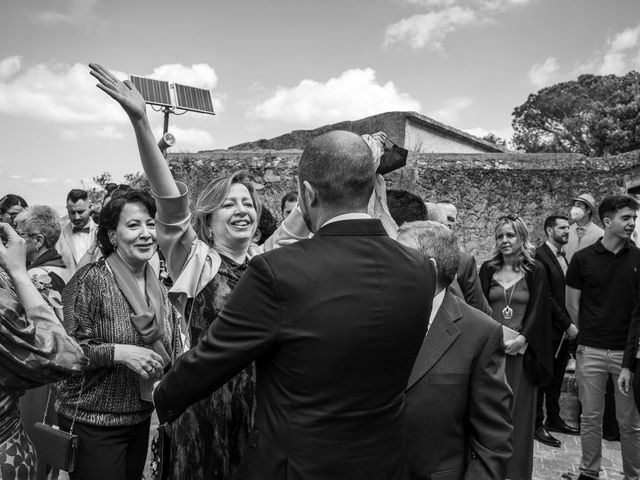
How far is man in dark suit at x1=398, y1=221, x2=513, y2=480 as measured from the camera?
214 cm

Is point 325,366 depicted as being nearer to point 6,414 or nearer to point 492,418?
point 492,418

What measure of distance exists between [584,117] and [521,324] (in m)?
31.3

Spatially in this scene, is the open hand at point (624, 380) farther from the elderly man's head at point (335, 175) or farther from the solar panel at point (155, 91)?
the solar panel at point (155, 91)

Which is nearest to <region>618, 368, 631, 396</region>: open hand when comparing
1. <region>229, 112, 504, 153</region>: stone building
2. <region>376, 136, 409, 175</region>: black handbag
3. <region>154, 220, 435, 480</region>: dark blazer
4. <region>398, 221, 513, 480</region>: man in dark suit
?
<region>398, 221, 513, 480</region>: man in dark suit

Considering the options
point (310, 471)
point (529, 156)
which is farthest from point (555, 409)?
point (310, 471)

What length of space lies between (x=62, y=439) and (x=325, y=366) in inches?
68.2

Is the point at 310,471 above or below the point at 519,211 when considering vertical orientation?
below

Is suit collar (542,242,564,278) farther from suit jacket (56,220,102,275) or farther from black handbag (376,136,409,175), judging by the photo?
suit jacket (56,220,102,275)

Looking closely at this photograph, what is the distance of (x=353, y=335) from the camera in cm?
160

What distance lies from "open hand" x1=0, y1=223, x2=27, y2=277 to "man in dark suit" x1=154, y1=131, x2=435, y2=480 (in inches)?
31.8

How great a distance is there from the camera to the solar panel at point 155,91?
23.7 ft

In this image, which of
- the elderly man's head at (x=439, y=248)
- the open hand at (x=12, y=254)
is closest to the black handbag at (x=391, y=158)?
the elderly man's head at (x=439, y=248)

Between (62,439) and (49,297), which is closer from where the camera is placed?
(62,439)

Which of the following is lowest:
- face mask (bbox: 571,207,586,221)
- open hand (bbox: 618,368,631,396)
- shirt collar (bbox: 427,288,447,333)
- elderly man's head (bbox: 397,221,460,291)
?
open hand (bbox: 618,368,631,396)
